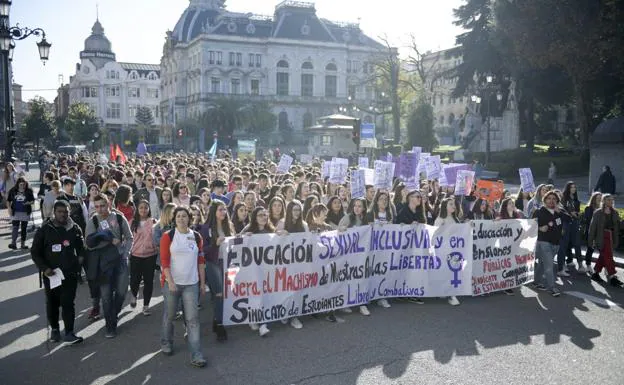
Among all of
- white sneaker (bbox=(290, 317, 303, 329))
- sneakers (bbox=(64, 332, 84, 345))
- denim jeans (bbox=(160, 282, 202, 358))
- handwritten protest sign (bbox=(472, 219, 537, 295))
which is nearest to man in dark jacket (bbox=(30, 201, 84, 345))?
sneakers (bbox=(64, 332, 84, 345))

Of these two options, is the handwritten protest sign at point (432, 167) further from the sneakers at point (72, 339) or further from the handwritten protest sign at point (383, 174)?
the sneakers at point (72, 339)

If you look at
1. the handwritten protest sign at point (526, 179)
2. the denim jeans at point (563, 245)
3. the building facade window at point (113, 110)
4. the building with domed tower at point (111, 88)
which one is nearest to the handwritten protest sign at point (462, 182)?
the handwritten protest sign at point (526, 179)

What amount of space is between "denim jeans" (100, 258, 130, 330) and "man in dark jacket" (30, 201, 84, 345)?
43cm

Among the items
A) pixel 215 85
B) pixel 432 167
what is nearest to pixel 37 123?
pixel 215 85

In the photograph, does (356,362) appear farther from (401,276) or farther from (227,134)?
(227,134)

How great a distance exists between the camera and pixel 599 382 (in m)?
6.60

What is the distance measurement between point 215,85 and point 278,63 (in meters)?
10.6

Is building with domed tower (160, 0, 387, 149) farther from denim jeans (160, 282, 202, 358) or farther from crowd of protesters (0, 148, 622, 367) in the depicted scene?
denim jeans (160, 282, 202, 358)

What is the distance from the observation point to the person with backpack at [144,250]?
891 cm

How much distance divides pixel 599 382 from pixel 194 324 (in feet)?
15.4

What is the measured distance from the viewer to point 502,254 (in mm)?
10398

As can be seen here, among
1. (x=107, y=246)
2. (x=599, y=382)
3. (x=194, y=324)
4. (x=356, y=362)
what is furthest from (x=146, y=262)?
(x=599, y=382)

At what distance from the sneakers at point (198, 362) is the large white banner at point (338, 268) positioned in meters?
1.02

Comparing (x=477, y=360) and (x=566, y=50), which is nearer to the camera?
(x=477, y=360)
